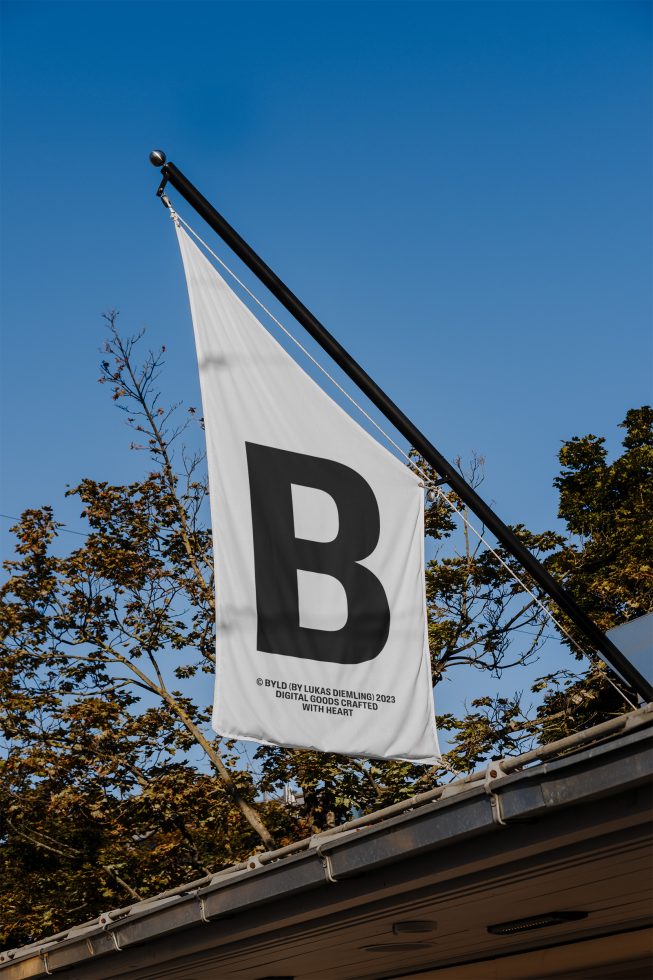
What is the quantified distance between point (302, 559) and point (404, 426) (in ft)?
3.37

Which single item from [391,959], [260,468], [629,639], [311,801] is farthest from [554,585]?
[311,801]

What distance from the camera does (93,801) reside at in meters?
18.0

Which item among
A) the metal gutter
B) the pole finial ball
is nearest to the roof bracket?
the metal gutter

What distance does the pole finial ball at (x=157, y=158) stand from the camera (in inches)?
254

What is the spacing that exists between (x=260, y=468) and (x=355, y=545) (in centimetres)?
70

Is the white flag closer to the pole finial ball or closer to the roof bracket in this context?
the pole finial ball

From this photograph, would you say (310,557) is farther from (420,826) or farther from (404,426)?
(420,826)

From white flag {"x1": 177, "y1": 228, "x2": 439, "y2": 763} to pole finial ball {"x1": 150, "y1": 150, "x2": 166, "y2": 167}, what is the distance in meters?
0.72

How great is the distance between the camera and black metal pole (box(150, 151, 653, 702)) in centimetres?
547

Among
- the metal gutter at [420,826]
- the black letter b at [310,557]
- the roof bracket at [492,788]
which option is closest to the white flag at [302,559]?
the black letter b at [310,557]

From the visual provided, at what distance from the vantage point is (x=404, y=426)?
19.5 feet

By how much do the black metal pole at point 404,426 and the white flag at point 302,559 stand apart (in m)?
0.23

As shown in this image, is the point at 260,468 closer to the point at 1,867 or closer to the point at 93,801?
the point at 93,801

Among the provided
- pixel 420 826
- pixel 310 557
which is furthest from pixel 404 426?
pixel 420 826
